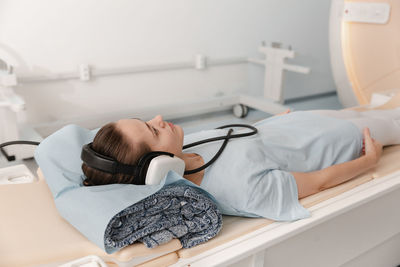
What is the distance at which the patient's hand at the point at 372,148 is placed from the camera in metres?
1.39

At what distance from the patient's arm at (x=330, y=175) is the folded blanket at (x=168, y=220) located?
350 mm

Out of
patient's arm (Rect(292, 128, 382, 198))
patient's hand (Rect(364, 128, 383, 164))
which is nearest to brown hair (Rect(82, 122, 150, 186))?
patient's arm (Rect(292, 128, 382, 198))

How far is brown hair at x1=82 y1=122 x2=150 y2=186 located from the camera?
0.98 meters

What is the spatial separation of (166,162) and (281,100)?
231 centimetres

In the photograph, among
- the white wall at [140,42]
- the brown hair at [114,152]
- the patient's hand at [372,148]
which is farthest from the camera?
the white wall at [140,42]

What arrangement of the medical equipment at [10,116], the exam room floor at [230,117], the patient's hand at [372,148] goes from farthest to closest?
the exam room floor at [230,117], the medical equipment at [10,116], the patient's hand at [372,148]

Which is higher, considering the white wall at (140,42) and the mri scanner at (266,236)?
the white wall at (140,42)

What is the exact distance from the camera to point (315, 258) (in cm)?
118

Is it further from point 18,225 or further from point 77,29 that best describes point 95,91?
point 18,225

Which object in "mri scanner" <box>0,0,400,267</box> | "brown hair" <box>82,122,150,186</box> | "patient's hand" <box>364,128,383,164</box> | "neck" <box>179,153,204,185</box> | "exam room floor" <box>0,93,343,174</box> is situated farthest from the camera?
"exam room floor" <box>0,93,343,174</box>

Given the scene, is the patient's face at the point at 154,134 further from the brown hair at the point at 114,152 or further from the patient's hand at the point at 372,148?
the patient's hand at the point at 372,148

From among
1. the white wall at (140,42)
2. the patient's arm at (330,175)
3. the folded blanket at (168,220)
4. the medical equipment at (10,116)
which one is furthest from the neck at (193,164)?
the white wall at (140,42)

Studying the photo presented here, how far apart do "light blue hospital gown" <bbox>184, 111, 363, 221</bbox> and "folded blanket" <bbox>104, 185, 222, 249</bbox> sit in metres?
0.11

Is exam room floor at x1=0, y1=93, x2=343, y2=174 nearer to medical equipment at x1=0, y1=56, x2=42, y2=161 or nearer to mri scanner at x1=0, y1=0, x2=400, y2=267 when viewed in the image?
medical equipment at x1=0, y1=56, x2=42, y2=161
